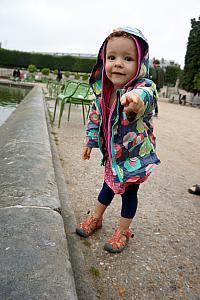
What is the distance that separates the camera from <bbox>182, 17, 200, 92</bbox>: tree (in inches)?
1080

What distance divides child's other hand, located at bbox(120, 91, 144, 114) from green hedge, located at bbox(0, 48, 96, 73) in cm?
4374

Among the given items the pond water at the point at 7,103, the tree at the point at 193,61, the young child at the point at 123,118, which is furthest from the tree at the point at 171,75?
the young child at the point at 123,118

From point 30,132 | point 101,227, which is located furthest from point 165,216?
point 30,132

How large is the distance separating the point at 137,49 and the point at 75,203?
1405 mm

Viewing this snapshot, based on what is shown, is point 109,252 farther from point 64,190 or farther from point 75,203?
point 64,190

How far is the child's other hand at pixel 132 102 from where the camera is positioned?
1.58 m

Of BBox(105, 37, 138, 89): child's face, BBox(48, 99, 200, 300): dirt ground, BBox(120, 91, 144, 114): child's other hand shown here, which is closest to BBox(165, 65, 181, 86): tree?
BBox(48, 99, 200, 300): dirt ground

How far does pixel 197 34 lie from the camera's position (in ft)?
93.2

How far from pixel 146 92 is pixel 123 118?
0.22 meters

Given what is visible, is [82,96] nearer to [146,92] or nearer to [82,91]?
[82,91]

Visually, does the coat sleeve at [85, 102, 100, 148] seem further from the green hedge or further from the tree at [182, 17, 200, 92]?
the green hedge

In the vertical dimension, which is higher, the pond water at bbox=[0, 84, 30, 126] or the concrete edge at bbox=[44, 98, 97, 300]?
the concrete edge at bbox=[44, 98, 97, 300]

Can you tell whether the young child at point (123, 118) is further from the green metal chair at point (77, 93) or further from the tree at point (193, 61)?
the tree at point (193, 61)

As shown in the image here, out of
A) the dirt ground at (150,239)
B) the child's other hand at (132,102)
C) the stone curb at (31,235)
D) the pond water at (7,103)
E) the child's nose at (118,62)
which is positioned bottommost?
the pond water at (7,103)
